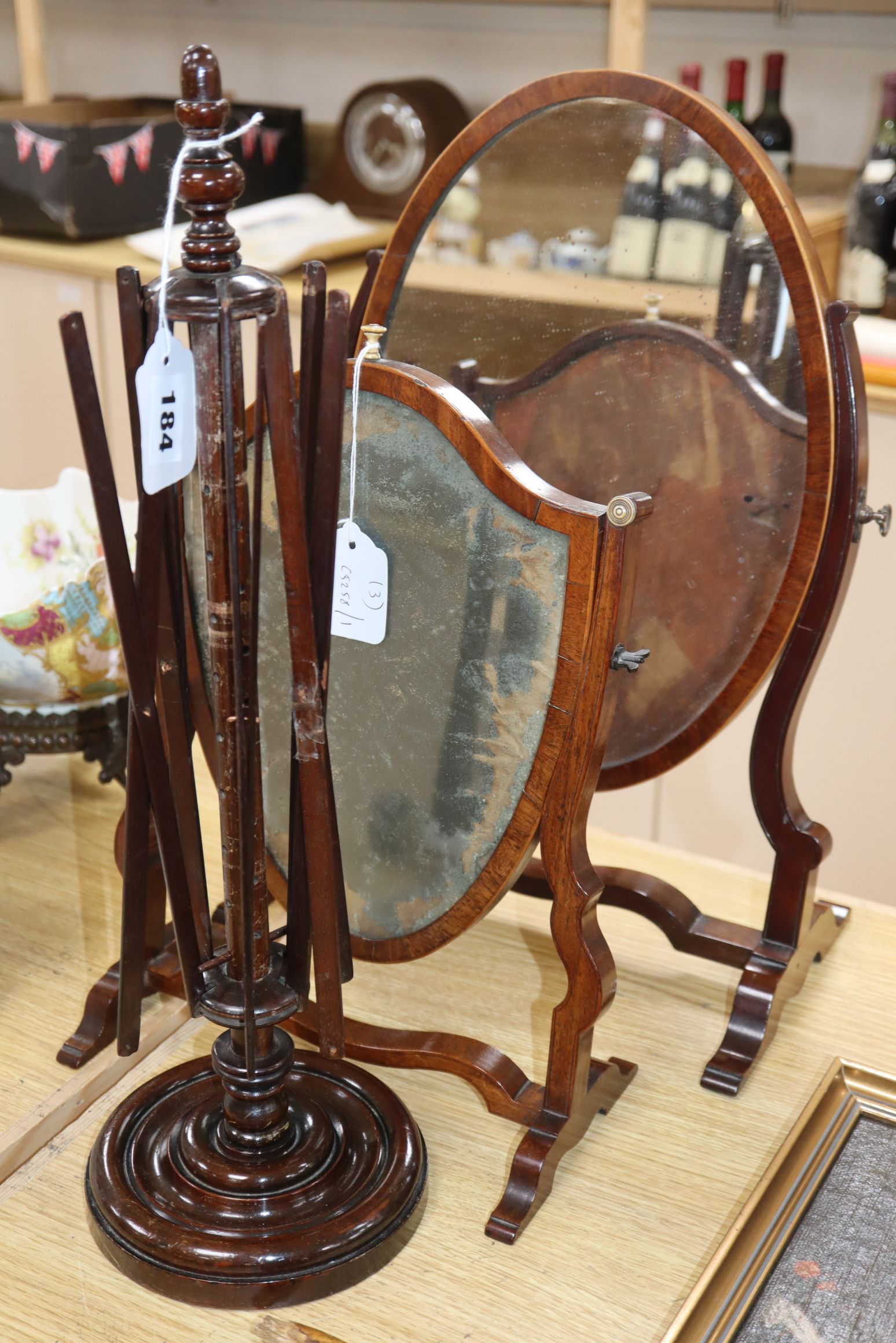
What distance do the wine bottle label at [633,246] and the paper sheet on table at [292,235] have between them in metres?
1.06

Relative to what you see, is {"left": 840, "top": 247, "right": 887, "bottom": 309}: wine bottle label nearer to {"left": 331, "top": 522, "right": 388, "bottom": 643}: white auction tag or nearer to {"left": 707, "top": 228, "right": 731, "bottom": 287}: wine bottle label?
{"left": 707, "top": 228, "right": 731, "bottom": 287}: wine bottle label

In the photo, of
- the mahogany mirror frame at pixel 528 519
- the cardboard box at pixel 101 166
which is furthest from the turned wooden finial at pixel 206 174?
the cardboard box at pixel 101 166

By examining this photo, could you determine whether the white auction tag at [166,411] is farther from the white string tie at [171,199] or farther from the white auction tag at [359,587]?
the white auction tag at [359,587]

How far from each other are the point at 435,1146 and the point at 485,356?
1.97 ft

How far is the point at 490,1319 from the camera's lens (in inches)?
30.5

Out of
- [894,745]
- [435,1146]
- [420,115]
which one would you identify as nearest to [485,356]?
[435,1146]

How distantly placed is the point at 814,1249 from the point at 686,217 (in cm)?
69

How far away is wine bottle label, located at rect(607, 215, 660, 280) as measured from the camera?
104 centimetres

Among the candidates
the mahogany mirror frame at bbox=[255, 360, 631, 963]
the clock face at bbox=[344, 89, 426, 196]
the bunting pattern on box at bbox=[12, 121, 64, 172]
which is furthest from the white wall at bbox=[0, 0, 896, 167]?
the mahogany mirror frame at bbox=[255, 360, 631, 963]

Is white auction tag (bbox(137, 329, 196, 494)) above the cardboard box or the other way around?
above

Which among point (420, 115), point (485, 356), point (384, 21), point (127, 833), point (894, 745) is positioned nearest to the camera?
point (127, 833)

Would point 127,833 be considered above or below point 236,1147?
above

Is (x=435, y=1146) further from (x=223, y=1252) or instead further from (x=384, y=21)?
(x=384, y=21)

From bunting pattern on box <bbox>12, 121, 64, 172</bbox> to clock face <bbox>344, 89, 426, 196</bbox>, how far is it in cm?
48
